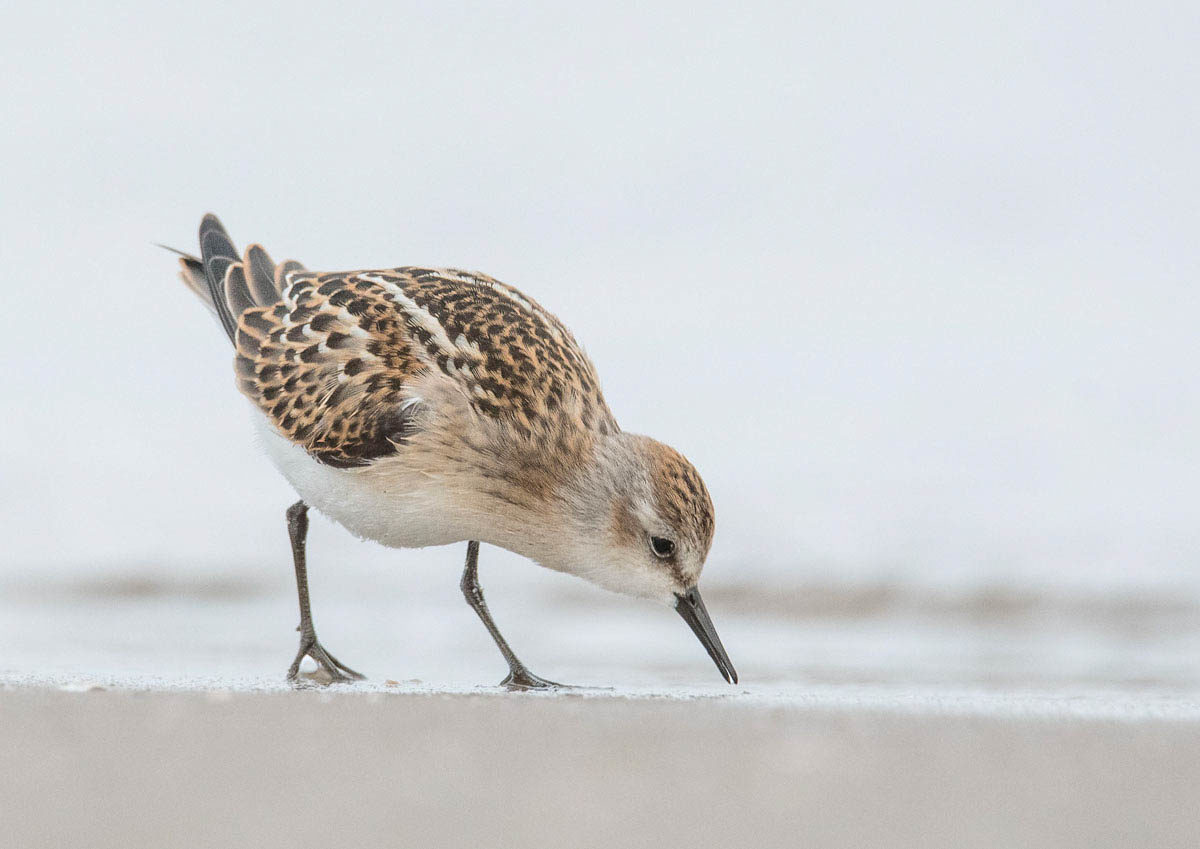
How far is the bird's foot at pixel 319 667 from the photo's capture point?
638 cm

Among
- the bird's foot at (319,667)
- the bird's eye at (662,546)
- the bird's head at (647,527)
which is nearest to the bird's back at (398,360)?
the bird's head at (647,527)

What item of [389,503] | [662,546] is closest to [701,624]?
[662,546]

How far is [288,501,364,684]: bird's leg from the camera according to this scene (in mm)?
6445

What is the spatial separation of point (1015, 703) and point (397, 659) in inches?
132

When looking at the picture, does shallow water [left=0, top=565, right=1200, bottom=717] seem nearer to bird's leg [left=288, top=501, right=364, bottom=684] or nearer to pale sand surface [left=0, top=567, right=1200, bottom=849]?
pale sand surface [left=0, top=567, right=1200, bottom=849]

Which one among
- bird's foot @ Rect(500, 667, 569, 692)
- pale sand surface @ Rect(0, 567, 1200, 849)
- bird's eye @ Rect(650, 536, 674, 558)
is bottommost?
bird's foot @ Rect(500, 667, 569, 692)

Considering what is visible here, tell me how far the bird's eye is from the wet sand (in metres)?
1.20

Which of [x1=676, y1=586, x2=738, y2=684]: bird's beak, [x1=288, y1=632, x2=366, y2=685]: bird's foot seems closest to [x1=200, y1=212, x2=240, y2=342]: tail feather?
[x1=288, y1=632, x2=366, y2=685]: bird's foot

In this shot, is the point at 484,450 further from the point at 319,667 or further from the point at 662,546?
the point at 319,667

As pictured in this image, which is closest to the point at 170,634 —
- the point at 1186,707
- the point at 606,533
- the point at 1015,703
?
the point at 606,533

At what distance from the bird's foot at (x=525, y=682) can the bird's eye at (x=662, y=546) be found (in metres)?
0.73

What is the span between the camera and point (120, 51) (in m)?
20.7

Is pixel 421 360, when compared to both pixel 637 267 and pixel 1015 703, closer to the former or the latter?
pixel 1015 703

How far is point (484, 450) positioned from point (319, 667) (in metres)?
1.40
